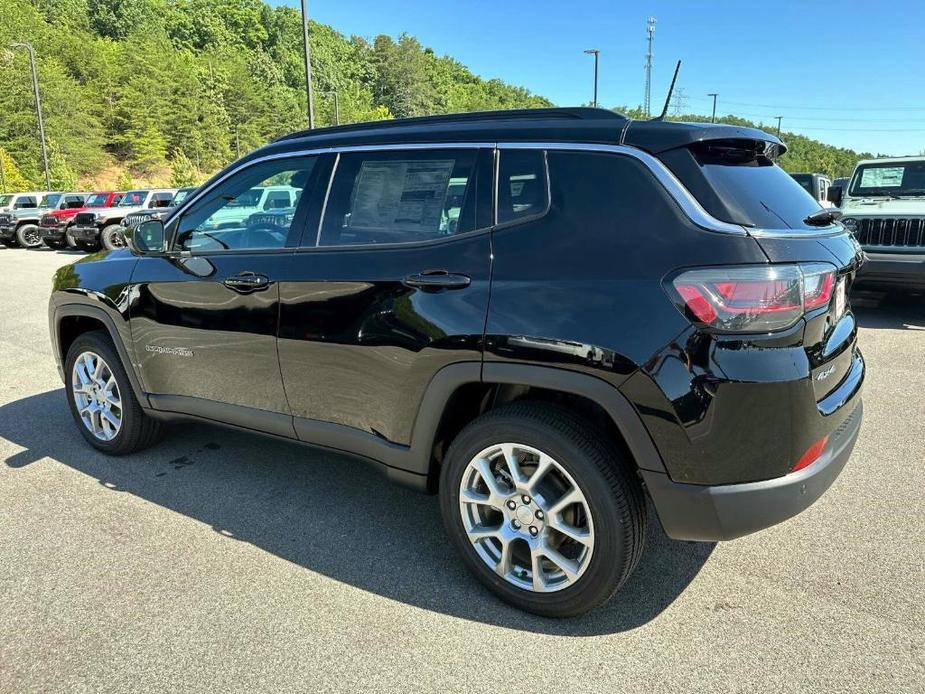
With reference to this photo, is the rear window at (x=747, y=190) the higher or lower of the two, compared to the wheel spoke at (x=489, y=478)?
higher

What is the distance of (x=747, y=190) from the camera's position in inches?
94.5

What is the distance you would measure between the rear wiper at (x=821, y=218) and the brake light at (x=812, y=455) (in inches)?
32.4

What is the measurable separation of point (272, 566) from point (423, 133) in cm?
201

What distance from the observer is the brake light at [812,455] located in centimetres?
224

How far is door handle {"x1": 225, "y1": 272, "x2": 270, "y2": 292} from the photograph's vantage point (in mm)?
3189

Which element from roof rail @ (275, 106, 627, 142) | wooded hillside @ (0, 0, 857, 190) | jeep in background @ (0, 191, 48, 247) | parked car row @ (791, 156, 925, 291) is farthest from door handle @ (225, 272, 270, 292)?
wooded hillside @ (0, 0, 857, 190)

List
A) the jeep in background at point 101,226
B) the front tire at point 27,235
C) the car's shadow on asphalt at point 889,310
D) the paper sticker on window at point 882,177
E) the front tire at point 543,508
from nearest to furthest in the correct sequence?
the front tire at point 543,508 → the car's shadow on asphalt at point 889,310 → the paper sticker on window at point 882,177 → the jeep in background at point 101,226 → the front tire at point 27,235

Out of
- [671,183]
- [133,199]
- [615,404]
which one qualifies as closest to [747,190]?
[671,183]

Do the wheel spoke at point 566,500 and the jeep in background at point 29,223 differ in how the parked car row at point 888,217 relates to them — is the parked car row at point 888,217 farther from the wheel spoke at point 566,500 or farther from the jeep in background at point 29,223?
the jeep in background at point 29,223

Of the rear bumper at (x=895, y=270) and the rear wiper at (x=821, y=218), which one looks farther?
the rear bumper at (x=895, y=270)

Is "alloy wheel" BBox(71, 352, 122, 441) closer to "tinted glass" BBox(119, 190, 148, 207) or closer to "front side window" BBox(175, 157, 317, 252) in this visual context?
"front side window" BBox(175, 157, 317, 252)

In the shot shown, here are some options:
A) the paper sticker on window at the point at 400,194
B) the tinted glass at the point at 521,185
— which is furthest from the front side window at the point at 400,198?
the tinted glass at the point at 521,185

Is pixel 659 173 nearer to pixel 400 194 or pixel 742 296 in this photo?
pixel 742 296

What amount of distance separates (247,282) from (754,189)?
2.27 m
